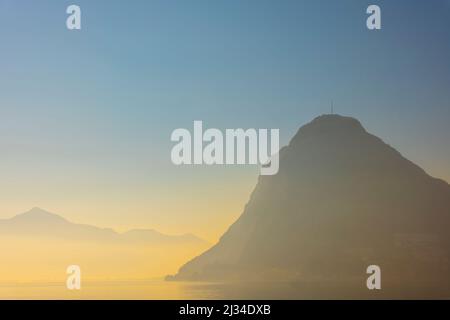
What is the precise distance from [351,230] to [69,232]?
12.9 feet

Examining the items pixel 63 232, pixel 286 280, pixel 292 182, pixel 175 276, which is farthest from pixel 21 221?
pixel 292 182

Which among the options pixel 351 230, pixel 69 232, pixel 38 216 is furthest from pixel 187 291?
pixel 351 230

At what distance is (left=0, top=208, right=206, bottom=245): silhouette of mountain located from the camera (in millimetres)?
8758

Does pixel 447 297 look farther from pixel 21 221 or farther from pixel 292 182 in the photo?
pixel 21 221

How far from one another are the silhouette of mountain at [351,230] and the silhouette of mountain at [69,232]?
1.62 feet

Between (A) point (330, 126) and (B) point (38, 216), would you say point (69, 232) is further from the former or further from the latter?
(A) point (330, 126)

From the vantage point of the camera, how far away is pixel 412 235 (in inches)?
359

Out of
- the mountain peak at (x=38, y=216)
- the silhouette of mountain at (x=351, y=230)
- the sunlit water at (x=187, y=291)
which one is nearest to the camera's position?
the sunlit water at (x=187, y=291)

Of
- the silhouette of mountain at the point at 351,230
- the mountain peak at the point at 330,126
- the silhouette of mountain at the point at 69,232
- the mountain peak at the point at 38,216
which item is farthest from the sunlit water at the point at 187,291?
the mountain peak at the point at 330,126

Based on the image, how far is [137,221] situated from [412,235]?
3.72m

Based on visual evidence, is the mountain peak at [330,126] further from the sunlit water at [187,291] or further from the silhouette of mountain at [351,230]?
the sunlit water at [187,291]

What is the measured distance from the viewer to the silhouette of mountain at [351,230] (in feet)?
29.9

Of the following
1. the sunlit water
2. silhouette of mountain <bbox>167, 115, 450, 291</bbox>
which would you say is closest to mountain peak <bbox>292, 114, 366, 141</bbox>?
silhouette of mountain <bbox>167, 115, 450, 291</bbox>

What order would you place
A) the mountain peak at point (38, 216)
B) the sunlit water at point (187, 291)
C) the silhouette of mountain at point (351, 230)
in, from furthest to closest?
the silhouette of mountain at point (351, 230) → the mountain peak at point (38, 216) → the sunlit water at point (187, 291)
